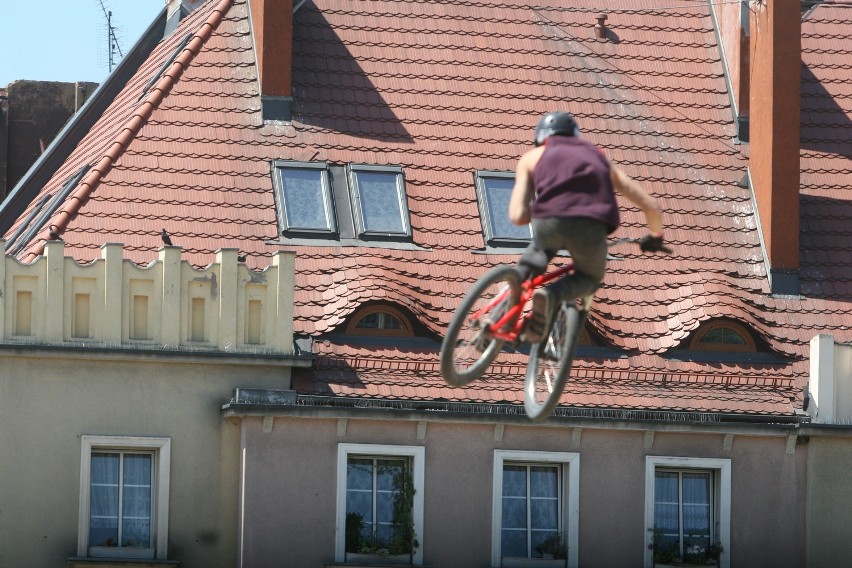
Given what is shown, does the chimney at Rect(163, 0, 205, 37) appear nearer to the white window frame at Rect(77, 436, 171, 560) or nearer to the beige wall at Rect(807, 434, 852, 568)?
the white window frame at Rect(77, 436, 171, 560)

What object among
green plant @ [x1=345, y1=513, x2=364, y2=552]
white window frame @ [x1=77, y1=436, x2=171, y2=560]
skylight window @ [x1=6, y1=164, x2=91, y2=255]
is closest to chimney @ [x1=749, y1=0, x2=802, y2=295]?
green plant @ [x1=345, y1=513, x2=364, y2=552]

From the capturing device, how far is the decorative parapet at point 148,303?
105 ft

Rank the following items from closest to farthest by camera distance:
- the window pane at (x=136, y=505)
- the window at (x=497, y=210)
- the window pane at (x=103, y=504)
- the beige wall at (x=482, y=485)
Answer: the window pane at (x=103, y=504)
the window pane at (x=136, y=505)
the beige wall at (x=482, y=485)
the window at (x=497, y=210)

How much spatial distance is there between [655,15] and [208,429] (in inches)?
459

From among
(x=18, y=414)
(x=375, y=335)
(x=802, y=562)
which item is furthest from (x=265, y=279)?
(x=802, y=562)

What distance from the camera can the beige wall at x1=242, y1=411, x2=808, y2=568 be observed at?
31953mm

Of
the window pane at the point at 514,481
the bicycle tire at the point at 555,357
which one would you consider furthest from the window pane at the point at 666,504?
the bicycle tire at the point at 555,357

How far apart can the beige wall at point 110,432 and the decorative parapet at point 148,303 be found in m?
0.30

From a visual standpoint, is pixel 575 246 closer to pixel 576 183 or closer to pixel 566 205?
pixel 566 205

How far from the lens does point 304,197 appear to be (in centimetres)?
3469

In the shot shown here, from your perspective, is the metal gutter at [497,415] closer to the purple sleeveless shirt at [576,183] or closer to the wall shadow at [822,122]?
the wall shadow at [822,122]

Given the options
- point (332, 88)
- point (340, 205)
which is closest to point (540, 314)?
point (340, 205)

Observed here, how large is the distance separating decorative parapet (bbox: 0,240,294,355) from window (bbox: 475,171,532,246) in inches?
147

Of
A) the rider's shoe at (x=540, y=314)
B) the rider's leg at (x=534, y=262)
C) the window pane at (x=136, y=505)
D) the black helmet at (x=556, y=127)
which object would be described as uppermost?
the black helmet at (x=556, y=127)
